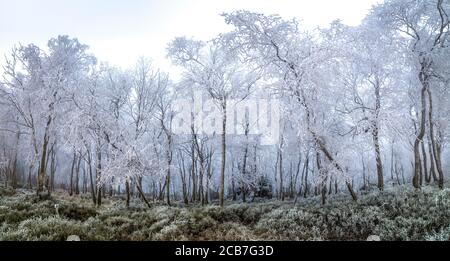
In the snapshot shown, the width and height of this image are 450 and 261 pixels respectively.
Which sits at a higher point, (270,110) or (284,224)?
(270,110)

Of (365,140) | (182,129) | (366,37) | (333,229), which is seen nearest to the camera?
(333,229)

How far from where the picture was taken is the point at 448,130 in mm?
15578

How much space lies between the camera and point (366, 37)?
1050cm

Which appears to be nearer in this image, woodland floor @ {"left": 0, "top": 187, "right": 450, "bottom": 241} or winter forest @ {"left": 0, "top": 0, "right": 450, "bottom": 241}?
woodland floor @ {"left": 0, "top": 187, "right": 450, "bottom": 241}

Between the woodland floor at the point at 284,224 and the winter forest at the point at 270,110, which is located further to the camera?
the winter forest at the point at 270,110

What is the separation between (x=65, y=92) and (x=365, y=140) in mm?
11240

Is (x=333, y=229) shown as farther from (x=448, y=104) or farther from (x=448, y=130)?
(x=448, y=130)

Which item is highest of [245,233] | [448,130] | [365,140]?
[448,130]

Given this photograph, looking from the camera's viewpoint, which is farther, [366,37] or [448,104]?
[448,104]

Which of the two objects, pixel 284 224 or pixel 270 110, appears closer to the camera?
pixel 284 224
